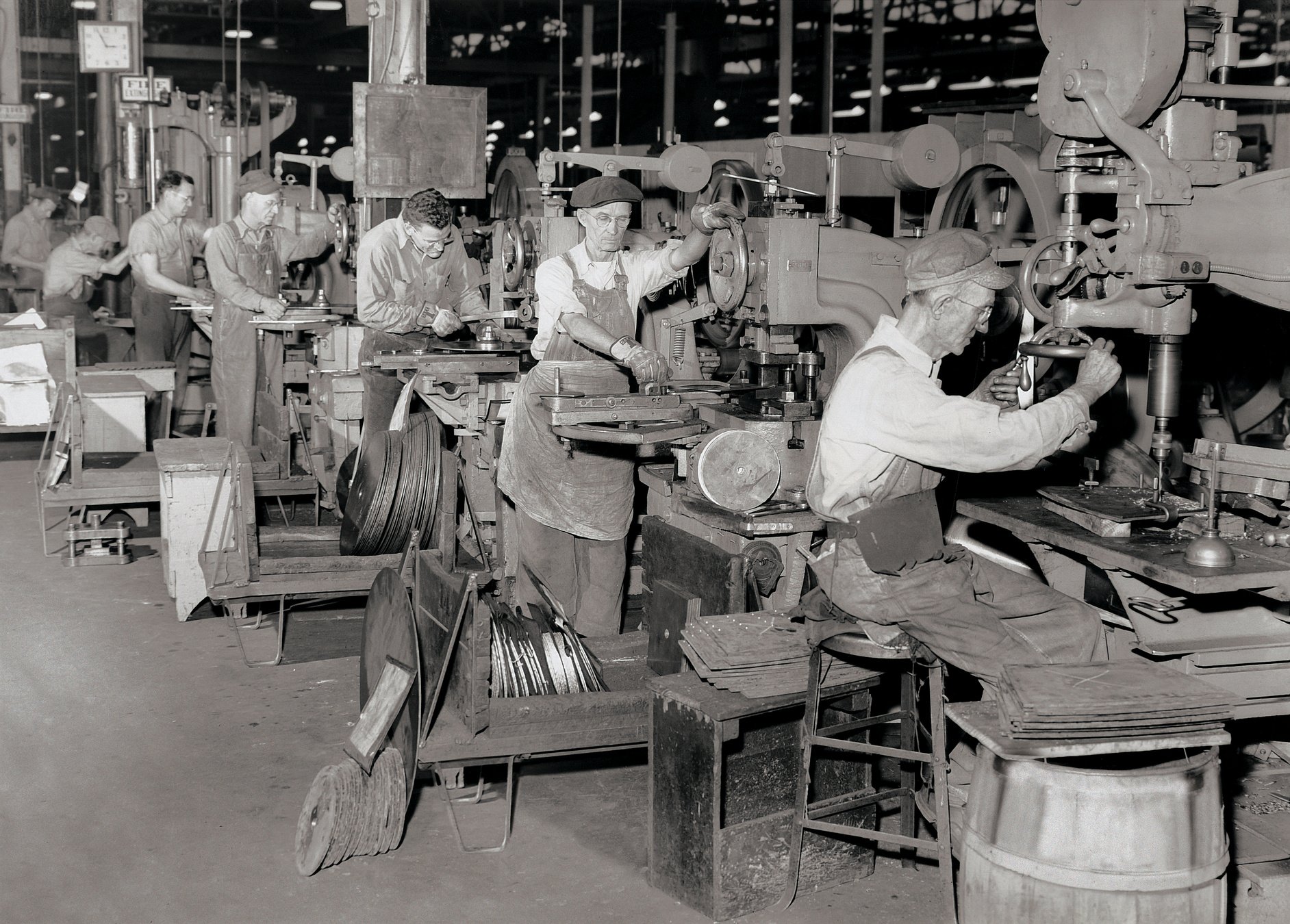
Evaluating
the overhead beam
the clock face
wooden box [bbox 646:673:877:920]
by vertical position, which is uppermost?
the overhead beam

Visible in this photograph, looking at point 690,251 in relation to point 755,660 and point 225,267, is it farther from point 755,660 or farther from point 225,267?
point 225,267

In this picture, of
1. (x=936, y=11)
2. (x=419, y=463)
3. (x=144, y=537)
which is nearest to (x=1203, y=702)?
(x=419, y=463)

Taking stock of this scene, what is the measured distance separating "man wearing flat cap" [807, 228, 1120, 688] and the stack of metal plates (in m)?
2.01

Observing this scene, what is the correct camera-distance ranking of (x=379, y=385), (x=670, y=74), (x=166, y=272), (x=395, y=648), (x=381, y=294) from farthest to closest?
(x=670, y=74) < (x=166, y=272) < (x=381, y=294) < (x=379, y=385) < (x=395, y=648)

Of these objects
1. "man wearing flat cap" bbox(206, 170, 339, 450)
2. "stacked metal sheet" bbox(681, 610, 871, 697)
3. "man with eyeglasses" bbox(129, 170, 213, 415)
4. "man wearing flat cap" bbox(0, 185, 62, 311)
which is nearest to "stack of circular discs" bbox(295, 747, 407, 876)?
"stacked metal sheet" bbox(681, 610, 871, 697)

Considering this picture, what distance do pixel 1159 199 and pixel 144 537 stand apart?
4.87 m

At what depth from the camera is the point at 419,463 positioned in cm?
452

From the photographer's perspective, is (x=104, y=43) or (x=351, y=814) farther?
(x=104, y=43)

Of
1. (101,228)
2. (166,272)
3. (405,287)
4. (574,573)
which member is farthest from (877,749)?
(101,228)

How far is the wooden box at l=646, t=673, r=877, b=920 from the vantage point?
275 cm

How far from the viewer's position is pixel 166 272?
7891 millimetres

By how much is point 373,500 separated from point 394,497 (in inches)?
2.8

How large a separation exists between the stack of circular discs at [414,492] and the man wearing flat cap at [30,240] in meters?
7.23

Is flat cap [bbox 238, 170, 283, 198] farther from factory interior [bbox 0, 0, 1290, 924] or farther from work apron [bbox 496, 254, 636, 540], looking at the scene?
work apron [bbox 496, 254, 636, 540]
